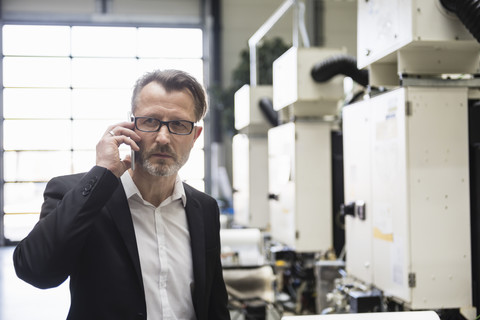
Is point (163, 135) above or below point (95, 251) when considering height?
above

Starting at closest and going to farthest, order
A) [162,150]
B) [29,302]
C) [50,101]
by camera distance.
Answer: [162,150] → [29,302] → [50,101]

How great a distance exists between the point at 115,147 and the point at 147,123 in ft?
0.66

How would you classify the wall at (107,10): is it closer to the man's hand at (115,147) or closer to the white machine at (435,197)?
the white machine at (435,197)

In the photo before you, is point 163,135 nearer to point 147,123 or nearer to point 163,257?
point 147,123

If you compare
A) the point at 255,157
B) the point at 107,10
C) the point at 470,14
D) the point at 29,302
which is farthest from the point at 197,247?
the point at 107,10

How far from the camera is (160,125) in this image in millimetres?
1774

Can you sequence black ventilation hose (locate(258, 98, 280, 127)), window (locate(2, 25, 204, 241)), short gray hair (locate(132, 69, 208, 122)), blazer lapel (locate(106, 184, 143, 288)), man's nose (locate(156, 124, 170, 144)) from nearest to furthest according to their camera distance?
blazer lapel (locate(106, 184, 143, 288)) → man's nose (locate(156, 124, 170, 144)) → short gray hair (locate(132, 69, 208, 122)) → black ventilation hose (locate(258, 98, 280, 127)) → window (locate(2, 25, 204, 241))

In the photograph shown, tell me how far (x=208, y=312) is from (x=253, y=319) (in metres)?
2.15

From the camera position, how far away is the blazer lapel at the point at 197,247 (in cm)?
178

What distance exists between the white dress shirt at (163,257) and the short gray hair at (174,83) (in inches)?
12.5

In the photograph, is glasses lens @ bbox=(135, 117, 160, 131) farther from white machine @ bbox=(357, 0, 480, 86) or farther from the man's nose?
white machine @ bbox=(357, 0, 480, 86)

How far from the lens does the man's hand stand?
1.60 metres

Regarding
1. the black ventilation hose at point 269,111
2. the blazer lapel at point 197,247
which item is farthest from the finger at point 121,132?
the black ventilation hose at point 269,111

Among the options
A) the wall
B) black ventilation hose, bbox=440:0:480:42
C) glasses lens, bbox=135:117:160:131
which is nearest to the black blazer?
glasses lens, bbox=135:117:160:131
